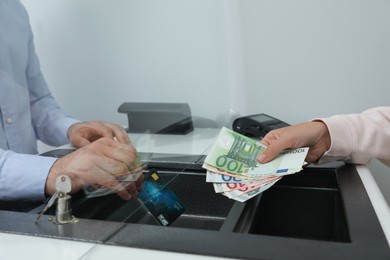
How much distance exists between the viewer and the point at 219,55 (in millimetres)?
1340

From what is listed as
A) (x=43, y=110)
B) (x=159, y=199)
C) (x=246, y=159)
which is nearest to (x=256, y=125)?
(x=246, y=159)

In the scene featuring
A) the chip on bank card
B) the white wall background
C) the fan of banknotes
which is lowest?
the chip on bank card

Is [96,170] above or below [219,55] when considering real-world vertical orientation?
below

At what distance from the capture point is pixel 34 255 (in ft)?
1.88

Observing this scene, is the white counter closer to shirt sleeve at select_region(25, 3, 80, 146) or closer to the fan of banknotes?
the fan of banknotes

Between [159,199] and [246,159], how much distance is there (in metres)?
0.21

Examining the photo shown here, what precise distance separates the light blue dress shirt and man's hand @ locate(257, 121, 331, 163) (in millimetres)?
447

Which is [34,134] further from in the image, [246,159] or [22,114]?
[246,159]

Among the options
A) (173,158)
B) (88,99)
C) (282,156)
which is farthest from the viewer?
(88,99)

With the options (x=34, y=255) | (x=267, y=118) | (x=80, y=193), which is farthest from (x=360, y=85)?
(x=34, y=255)


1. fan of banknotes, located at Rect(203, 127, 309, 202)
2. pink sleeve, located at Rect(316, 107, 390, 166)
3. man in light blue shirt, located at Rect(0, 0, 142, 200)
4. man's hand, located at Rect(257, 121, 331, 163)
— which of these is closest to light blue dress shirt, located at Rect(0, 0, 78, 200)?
man in light blue shirt, located at Rect(0, 0, 142, 200)

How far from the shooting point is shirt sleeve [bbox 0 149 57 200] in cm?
81

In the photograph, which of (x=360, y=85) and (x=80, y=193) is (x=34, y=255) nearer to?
(x=80, y=193)

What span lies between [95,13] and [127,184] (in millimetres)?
508
